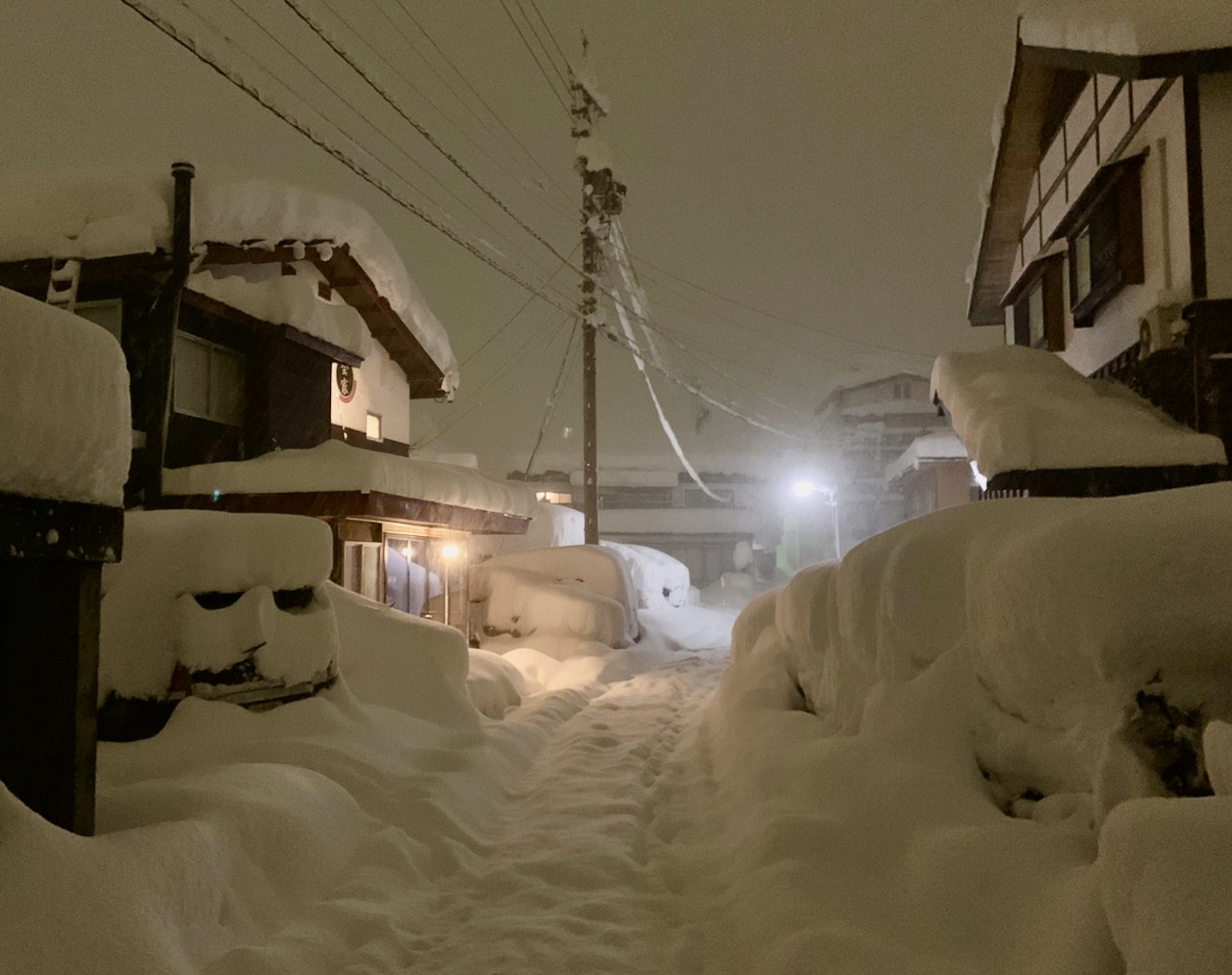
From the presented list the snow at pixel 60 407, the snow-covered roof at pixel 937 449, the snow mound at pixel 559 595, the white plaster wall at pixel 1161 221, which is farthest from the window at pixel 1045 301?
the snow at pixel 60 407

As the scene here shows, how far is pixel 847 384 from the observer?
34000 millimetres

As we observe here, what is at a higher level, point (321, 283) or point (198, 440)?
point (321, 283)

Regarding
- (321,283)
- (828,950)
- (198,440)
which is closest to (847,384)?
(321,283)

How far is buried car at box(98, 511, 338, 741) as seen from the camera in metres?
5.43

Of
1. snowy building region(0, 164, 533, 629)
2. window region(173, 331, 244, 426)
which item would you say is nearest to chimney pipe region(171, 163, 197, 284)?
snowy building region(0, 164, 533, 629)

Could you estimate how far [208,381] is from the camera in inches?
476

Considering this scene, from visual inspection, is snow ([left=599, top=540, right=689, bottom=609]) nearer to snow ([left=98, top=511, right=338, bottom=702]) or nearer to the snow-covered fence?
snow ([left=98, top=511, right=338, bottom=702])

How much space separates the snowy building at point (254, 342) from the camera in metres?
10.4

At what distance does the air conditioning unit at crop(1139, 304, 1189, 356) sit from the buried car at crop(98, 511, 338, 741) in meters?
9.07

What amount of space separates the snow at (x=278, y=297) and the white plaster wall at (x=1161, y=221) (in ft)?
37.4

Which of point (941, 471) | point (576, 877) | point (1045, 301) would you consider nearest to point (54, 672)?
point (576, 877)

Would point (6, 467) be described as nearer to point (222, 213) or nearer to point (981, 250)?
point (222, 213)

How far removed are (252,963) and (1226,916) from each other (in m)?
3.27

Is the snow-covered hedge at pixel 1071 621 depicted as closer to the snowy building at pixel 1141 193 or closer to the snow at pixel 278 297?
the snowy building at pixel 1141 193
